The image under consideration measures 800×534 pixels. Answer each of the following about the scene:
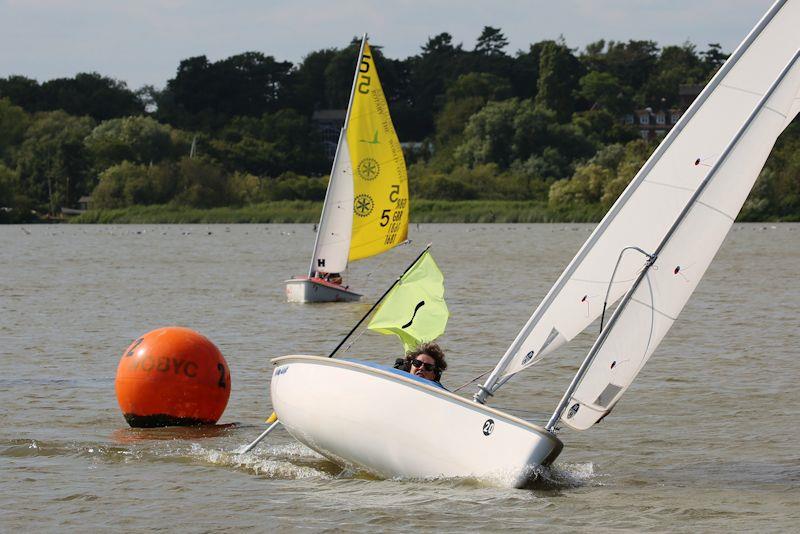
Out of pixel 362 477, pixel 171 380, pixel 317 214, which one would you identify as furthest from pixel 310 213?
pixel 362 477

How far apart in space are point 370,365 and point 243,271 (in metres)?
34.8

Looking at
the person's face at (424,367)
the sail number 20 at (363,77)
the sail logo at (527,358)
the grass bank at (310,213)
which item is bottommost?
the grass bank at (310,213)

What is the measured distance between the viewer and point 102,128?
135000 millimetres

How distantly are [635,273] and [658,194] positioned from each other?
60 centimetres

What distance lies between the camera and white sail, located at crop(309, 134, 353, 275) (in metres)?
31.7

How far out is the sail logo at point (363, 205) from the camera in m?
32.1

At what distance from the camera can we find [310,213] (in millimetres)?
109562

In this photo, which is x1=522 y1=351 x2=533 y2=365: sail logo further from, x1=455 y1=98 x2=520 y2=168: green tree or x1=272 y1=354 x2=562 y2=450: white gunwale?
x1=455 y1=98 x2=520 y2=168: green tree

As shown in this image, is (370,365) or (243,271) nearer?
(370,365)

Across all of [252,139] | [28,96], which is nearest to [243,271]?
[252,139]

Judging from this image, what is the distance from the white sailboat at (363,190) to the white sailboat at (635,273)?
67.5 feet

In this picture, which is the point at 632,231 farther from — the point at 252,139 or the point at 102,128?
the point at 252,139

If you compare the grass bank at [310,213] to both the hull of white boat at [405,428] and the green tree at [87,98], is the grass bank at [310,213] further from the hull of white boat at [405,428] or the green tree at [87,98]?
the hull of white boat at [405,428]

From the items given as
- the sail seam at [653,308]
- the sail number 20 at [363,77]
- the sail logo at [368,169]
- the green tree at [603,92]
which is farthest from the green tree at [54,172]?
the sail seam at [653,308]
